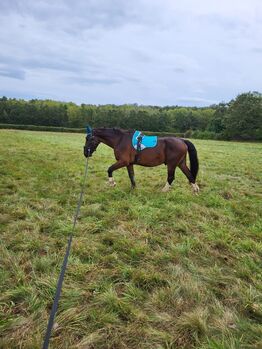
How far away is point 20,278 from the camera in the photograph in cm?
308

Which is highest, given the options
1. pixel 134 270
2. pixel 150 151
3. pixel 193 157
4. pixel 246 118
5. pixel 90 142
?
pixel 246 118

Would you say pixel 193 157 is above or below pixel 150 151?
below

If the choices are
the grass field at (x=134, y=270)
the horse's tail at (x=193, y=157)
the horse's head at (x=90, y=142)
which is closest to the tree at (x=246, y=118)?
the horse's tail at (x=193, y=157)

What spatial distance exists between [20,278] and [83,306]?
Result: 2.95 feet

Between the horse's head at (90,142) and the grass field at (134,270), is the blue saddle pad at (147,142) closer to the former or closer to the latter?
the horse's head at (90,142)

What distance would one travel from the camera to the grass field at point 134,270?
2.41m

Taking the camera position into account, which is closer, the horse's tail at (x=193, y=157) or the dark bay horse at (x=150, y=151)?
the dark bay horse at (x=150, y=151)

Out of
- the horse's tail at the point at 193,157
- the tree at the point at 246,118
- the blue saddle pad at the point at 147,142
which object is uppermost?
the tree at the point at 246,118

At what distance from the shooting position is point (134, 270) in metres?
3.34

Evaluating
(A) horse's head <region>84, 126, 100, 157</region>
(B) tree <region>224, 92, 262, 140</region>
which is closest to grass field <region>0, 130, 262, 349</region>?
(A) horse's head <region>84, 126, 100, 157</region>

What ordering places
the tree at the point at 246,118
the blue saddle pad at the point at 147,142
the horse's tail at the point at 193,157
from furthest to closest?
the tree at the point at 246,118 < the horse's tail at the point at 193,157 < the blue saddle pad at the point at 147,142

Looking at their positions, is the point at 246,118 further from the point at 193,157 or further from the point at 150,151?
the point at 150,151

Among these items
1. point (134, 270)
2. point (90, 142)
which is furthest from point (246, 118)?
point (134, 270)

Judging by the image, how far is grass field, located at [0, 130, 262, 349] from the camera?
2.41 m
